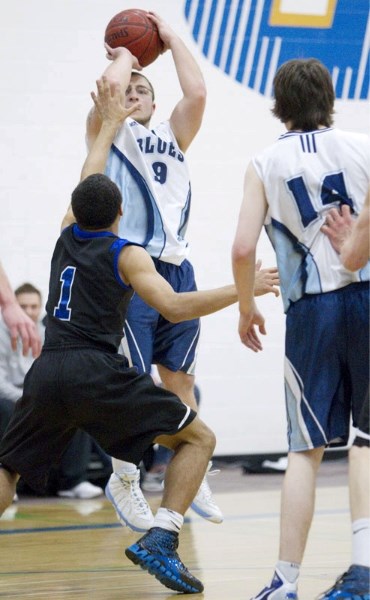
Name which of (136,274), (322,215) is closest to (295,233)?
(322,215)

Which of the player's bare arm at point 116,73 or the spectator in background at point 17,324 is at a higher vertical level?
the player's bare arm at point 116,73

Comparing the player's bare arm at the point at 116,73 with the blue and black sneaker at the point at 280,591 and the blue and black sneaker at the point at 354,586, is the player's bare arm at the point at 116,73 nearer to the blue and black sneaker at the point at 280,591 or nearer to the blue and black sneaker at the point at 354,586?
the blue and black sneaker at the point at 280,591

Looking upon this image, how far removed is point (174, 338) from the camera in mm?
5449

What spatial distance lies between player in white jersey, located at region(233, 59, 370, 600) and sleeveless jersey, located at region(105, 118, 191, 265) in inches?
60.1

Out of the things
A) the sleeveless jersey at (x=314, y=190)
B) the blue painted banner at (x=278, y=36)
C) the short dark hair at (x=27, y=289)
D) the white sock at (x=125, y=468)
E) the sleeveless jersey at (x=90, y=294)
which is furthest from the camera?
the blue painted banner at (x=278, y=36)

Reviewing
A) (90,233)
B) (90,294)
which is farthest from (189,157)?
(90,294)

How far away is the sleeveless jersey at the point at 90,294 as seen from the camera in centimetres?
414

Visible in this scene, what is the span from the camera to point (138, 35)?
5473 mm

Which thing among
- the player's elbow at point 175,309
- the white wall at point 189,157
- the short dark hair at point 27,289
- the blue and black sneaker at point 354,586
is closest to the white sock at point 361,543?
the blue and black sneaker at point 354,586

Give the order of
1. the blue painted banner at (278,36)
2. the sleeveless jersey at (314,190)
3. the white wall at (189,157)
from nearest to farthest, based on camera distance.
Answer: the sleeveless jersey at (314,190) → the white wall at (189,157) → the blue painted banner at (278,36)

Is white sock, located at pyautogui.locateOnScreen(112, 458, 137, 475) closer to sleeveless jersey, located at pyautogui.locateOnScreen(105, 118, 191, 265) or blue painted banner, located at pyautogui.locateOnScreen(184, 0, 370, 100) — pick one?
sleeveless jersey, located at pyautogui.locateOnScreen(105, 118, 191, 265)

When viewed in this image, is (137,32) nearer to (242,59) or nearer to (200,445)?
(200,445)

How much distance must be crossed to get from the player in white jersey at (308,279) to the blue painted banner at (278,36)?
5.78 metres

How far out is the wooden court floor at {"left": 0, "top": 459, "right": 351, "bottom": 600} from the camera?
4.34 m
